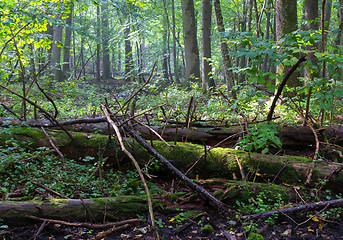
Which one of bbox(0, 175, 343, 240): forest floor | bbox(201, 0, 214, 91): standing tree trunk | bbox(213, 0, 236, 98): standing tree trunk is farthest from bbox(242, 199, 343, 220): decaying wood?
bbox(201, 0, 214, 91): standing tree trunk

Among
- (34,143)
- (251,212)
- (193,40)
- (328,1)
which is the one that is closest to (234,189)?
(251,212)

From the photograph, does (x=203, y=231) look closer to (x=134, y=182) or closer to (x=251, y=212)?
(x=251, y=212)

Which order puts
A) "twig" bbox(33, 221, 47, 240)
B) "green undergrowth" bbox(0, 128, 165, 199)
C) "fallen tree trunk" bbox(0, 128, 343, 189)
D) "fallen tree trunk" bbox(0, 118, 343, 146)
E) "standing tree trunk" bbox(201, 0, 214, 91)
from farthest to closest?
"standing tree trunk" bbox(201, 0, 214, 91) < "fallen tree trunk" bbox(0, 118, 343, 146) < "fallen tree trunk" bbox(0, 128, 343, 189) < "green undergrowth" bbox(0, 128, 165, 199) < "twig" bbox(33, 221, 47, 240)

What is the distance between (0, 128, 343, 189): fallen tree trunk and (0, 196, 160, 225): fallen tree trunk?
2.92 feet

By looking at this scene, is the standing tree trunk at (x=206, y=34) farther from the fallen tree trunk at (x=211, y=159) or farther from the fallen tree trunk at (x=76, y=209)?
the fallen tree trunk at (x=76, y=209)

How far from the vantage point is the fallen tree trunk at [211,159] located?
3.96 meters

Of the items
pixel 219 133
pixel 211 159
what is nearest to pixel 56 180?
pixel 211 159

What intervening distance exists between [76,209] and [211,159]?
2346 mm

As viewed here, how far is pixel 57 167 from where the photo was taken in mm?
3893

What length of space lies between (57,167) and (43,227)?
4.87 feet

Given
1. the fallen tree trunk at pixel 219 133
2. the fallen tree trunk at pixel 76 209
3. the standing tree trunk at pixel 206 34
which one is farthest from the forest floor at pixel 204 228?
the standing tree trunk at pixel 206 34

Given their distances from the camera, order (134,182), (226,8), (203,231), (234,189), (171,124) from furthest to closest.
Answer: (226,8)
(171,124)
(134,182)
(234,189)
(203,231)

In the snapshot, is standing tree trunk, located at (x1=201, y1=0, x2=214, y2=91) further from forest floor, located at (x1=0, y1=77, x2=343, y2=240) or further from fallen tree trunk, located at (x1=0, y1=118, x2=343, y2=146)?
forest floor, located at (x1=0, y1=77, x2=343, y2=240)

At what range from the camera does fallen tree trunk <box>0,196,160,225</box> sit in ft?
8.49
